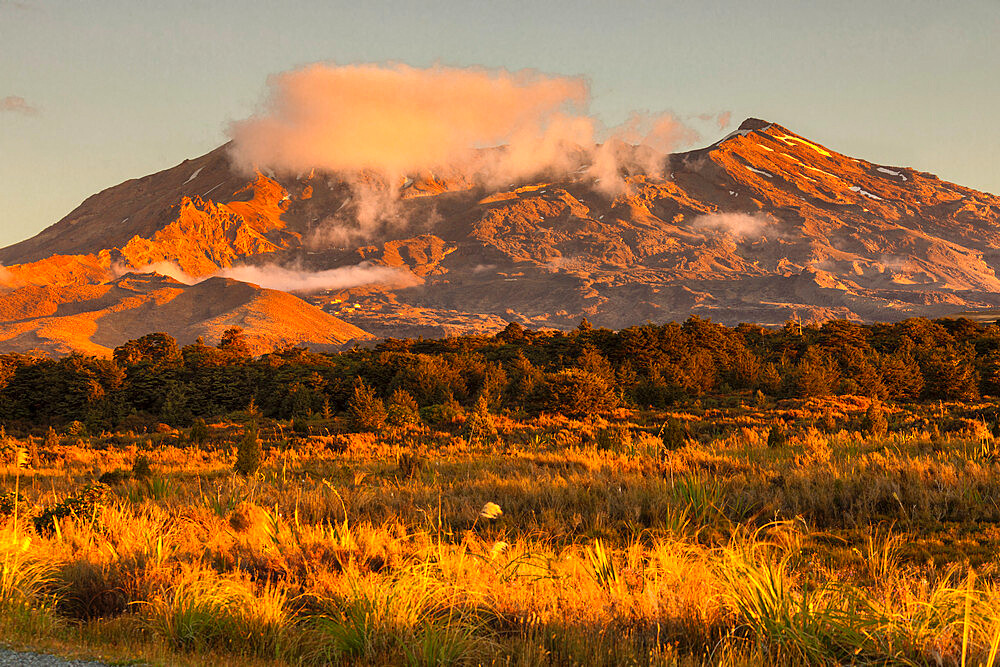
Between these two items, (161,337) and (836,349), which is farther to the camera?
(161,337)

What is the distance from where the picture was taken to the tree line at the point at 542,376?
85.3 feet

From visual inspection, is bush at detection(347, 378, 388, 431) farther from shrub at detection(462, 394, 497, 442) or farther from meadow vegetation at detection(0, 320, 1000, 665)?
shrub at detection(462, 394, 497, 442)

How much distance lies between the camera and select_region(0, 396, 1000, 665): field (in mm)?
4828

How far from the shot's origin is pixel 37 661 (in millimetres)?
4410

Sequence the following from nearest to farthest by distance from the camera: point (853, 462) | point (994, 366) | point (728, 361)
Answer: point (853, 462), point (994, 366), point (728, 361)

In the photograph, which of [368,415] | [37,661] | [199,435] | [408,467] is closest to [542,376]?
[368,415]

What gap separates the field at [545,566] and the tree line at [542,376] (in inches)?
523

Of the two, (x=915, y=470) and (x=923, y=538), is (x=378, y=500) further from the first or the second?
(x=915, y=470)

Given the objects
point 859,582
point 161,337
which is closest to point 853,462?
point 859,582

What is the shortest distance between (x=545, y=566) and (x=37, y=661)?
12.2 feet

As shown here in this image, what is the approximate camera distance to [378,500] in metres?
9.91

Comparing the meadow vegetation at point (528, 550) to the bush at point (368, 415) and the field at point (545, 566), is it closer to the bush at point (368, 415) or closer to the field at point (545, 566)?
the field at point (545, 566)

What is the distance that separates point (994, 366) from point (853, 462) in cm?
2178

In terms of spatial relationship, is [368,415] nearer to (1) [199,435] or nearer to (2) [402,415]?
(2) [402,415]
